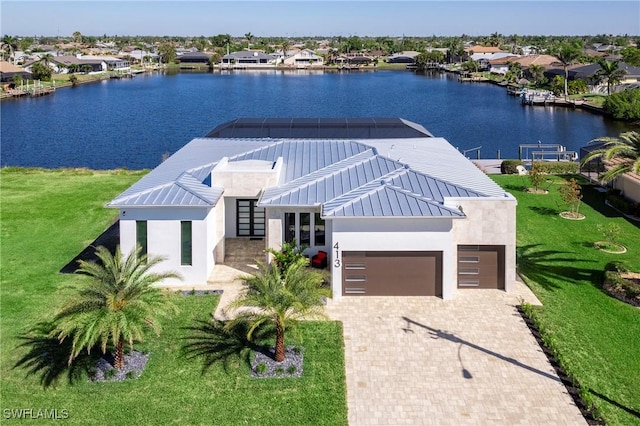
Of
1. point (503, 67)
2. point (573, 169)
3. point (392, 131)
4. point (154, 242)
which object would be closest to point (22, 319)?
point (154, 242)

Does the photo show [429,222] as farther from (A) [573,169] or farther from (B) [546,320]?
(A) [573,169]

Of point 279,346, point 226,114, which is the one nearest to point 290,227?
point 279,346

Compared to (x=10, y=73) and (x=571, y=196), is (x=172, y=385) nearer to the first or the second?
(x=571, y=196)

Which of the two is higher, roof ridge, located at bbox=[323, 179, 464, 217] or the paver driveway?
roof ridge, located at bbox=[323, 179, 464, 217]

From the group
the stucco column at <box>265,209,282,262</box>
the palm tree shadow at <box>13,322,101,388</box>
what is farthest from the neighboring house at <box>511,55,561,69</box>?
the palm tree shadow at <box>13,322,101,388</box>

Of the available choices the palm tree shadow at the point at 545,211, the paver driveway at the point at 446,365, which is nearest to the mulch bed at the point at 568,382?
the paver driveway at the point at 446,365

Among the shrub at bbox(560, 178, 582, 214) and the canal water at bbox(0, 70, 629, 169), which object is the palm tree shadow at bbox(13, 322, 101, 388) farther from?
the canal water at bbox(0, 70, 629, 169)
